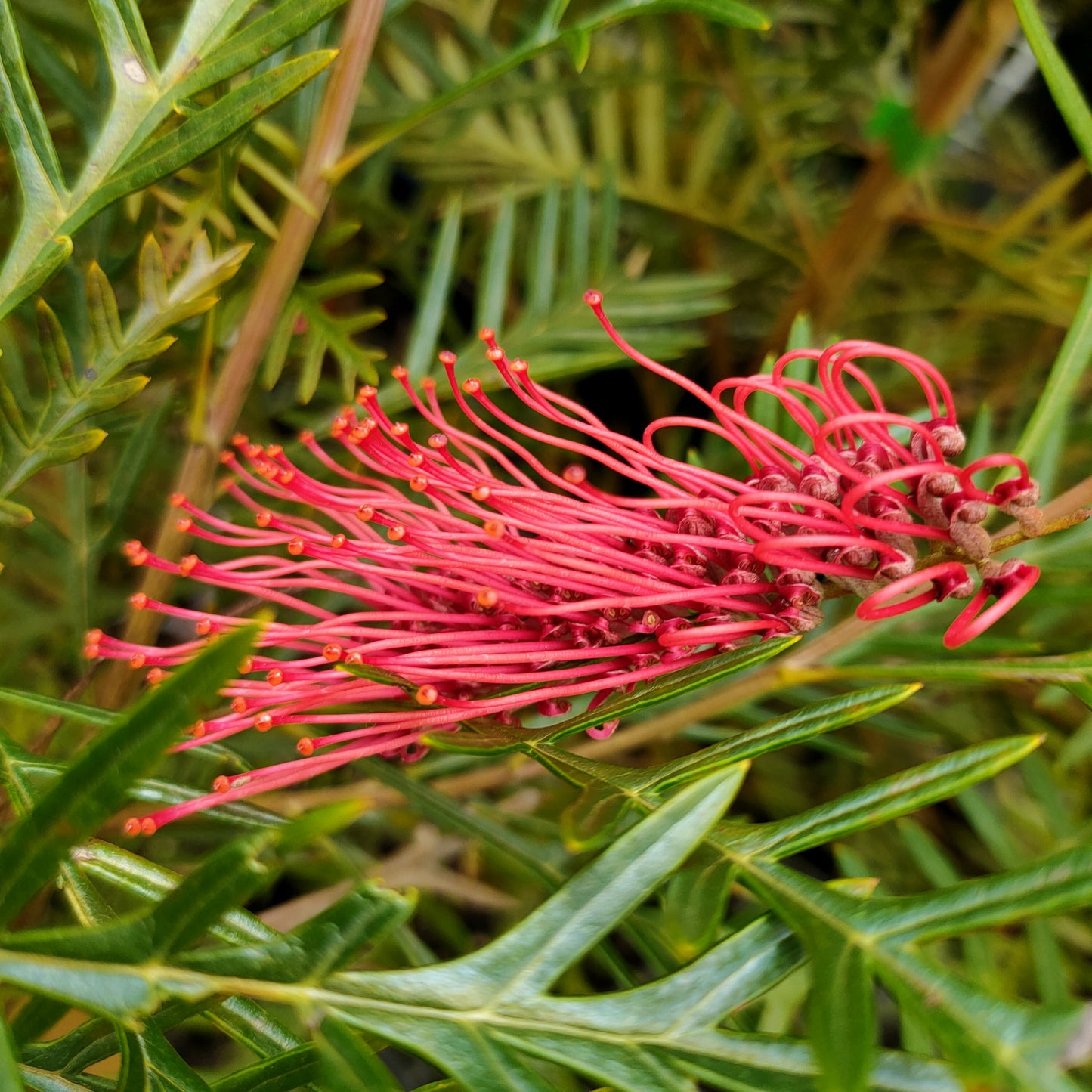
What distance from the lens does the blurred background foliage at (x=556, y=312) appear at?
0.32 metres

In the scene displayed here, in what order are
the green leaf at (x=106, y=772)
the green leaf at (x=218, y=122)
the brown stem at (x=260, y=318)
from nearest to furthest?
1. the green leaf at (x=106, y=772)
2. the green leaf at (x=218, y=122)
3. the brown stem at (x=260, y=318)

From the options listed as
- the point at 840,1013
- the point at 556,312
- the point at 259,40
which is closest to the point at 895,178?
the point at 556,312

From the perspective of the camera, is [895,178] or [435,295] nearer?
[435,295]

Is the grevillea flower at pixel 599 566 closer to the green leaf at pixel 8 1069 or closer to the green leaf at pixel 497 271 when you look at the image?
the green leaf at pixel 8 1069

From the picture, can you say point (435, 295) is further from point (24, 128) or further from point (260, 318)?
point (24, 128)

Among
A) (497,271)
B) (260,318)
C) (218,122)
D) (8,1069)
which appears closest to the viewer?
(8,1069)

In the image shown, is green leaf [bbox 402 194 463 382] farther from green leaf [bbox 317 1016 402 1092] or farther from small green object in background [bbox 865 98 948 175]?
green leaf [bbox 317 1016 402 1092]

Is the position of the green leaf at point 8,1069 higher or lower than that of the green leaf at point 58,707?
lower

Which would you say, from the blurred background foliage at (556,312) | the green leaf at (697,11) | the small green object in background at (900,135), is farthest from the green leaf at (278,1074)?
the small green object in background at (900,135)

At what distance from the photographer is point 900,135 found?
587 millimetres

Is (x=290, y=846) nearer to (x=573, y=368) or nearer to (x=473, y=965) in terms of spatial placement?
(x=473, y=965)

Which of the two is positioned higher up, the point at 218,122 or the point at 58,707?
the point at 218,122

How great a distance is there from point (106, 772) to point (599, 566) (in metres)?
0.15

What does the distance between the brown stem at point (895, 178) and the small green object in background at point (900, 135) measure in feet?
0.09
